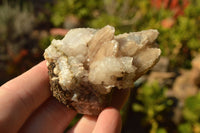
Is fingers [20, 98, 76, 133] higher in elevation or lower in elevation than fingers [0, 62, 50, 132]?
lower

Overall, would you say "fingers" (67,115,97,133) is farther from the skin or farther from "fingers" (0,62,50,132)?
"fingers" (0,62,50,132)

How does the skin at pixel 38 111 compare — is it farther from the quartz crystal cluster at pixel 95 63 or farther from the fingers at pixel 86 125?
the quartz crystal cluster at pixel 95 63

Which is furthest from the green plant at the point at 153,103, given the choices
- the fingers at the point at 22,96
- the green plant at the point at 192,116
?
the fingers at the point at 22,96

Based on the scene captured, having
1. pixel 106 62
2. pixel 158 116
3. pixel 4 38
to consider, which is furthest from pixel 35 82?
pixel 4 38

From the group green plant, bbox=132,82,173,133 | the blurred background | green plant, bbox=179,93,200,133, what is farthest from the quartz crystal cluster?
green plant, bbox=179,93,200,133

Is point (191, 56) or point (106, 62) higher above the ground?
point (106, 62)

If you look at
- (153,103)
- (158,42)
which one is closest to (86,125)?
(153,103)

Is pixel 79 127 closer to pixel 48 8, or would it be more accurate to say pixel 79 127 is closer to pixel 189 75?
pixel 189 75
